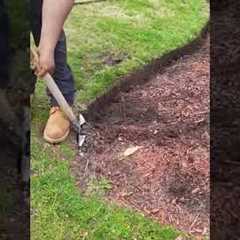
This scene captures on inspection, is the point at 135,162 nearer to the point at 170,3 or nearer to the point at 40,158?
the point at 40,158

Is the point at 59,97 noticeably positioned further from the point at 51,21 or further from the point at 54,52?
the point at 51,21

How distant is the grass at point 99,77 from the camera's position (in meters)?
2.86

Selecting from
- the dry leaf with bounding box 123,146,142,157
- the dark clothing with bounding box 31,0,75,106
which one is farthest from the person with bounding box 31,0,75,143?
the dry leaf with bounding box 123,146,142,157

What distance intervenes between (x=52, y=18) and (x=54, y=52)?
54cm

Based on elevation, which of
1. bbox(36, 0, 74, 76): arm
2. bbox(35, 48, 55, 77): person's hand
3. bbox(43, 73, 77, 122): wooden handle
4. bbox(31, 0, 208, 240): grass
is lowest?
bbox(31, 0, 208, 240): grass

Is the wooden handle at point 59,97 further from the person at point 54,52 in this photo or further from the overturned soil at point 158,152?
the overturned soil at point 158,152

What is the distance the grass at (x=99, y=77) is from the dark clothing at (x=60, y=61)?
22cm

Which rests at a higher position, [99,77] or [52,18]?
[52,18]

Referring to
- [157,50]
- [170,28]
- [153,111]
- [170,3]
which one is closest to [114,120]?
[153,111]

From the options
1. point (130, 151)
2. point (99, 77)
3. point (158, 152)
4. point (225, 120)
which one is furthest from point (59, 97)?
point (225, 120)

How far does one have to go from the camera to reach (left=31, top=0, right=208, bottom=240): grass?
2861mm

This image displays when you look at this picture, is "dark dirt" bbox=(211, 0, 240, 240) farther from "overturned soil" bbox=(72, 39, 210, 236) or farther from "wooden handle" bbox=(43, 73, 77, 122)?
"wooden handle" bbox=(43, 73, 77, 122)

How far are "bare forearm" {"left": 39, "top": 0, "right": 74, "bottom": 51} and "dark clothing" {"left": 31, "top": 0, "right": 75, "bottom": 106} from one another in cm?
46

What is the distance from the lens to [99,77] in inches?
155
